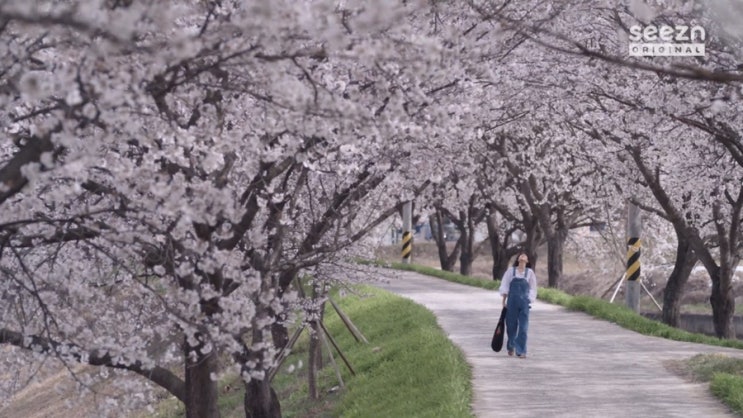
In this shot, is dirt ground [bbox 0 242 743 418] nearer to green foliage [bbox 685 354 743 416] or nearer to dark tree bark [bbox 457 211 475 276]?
dark tree bark [bbox 457 211 475 276]

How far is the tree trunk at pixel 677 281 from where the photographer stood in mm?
25312

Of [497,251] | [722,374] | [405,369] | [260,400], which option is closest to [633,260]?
[405,369]

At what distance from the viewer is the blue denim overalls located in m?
15.4

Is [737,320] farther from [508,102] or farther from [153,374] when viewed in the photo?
[153,374]

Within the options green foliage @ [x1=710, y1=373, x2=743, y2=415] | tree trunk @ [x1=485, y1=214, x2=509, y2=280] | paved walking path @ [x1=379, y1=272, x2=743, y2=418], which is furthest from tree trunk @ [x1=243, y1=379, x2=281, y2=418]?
tree trunk @ [x1=485, y1=214, x2=509, y2=280]

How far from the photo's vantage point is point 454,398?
1248cm

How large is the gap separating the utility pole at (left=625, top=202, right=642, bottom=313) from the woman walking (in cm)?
723

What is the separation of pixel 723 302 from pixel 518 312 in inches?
325

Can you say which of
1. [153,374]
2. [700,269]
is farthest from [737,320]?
[153,374]

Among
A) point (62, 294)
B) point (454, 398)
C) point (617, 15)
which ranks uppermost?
point (617, 15)

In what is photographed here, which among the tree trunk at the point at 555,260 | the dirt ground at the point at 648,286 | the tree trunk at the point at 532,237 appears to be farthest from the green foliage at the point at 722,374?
the dirt ground at the point at 648,286

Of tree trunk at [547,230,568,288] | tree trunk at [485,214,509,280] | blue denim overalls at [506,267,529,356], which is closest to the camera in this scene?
blue denim overalls at [506,267,529,356]

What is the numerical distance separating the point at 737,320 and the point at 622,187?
15.1 m

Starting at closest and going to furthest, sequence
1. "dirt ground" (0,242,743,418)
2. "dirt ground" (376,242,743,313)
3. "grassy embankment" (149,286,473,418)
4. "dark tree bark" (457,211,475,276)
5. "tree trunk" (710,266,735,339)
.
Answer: "grassy embankment" (149,286,473,418) < "dirt ground" (0,242,743,418) < "tree trunk" (710,266,735,339) < "dark tree bark" (457,211,475,276) < "dirt ground" (376,242,743,313)
